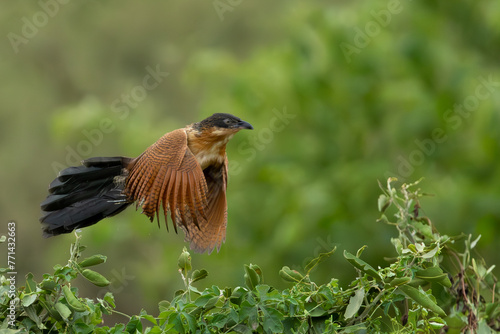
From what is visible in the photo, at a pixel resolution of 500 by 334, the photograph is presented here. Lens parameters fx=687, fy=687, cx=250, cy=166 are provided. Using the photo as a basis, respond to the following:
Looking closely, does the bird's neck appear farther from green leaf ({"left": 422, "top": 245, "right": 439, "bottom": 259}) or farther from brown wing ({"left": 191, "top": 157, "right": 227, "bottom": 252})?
green leaf ({"left": 422, "top": 245, "right": 439, "bottom": 259})

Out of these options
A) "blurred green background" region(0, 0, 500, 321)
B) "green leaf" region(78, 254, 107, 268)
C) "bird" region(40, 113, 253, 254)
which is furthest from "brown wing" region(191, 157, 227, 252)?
"blurred green background" region(0, 0, 500, 321)

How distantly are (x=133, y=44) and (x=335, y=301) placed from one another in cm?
1210

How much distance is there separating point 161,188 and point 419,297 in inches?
68.6

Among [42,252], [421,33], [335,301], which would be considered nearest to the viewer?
[335,301]

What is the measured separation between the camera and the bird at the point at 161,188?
3.36m

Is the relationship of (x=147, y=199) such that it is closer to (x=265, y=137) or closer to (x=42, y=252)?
(x=265, y=137)

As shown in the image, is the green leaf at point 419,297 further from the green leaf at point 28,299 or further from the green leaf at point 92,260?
the green leaf at point 28,299

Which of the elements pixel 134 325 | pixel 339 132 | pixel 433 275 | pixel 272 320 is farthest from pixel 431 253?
pixel 339 132

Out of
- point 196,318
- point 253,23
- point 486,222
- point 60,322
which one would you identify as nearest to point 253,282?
point 196,318

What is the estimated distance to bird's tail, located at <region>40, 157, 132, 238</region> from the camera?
131 inches

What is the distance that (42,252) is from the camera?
1300 centimetres

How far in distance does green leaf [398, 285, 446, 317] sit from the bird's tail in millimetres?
1888

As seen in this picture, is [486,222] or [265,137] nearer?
[486,222]

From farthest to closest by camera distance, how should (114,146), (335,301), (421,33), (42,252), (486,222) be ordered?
(42,252) < (114,146) < (421,33) < (486,222) < (335,301)
